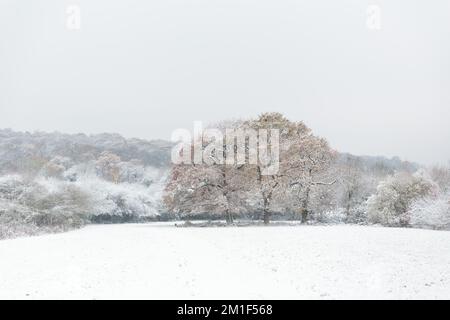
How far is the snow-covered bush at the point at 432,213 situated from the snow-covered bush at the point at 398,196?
2.52m

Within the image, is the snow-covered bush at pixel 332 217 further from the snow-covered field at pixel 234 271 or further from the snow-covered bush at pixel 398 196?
the snow-covered field at pixel 234 271

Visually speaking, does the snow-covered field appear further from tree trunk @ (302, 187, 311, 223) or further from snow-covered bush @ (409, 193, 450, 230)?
tree trunk @ (302, 187, 311, 223)

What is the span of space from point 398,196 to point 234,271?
2847 centimetres

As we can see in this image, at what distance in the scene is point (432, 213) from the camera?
31.3 metres

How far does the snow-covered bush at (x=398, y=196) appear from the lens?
36312 millimetres

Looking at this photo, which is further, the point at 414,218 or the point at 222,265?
the point at 414,218

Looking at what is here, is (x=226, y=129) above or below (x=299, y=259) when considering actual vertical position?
above

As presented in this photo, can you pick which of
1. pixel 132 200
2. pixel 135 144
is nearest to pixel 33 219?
pixel 132 200

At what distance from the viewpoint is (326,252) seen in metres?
15.3

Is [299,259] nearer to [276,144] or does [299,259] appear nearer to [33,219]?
[276,144]

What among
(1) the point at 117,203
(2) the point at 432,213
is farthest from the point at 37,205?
(2) the point at 432,213

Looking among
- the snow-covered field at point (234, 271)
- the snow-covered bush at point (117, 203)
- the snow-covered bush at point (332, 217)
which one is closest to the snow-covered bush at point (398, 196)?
the snow-covered bush at point (332, 217)
